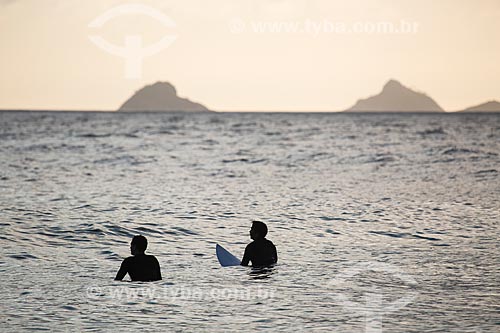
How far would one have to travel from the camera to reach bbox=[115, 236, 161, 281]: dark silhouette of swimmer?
42.5ft

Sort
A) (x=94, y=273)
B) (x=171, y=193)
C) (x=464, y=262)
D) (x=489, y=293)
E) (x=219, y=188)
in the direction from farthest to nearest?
(x=219, y=188) < (x=171, y=193) < (x=464, y=262) < (x=94, y=273) < (x=489, y=293)

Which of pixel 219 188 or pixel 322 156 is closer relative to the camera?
pixel 219 188

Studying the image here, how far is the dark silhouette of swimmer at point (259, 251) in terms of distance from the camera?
14.4 m

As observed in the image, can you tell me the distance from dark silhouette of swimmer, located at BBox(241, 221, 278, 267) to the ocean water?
1.23ft

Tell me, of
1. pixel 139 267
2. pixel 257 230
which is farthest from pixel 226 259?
pixel 139 267

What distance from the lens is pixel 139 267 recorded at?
1296 cm

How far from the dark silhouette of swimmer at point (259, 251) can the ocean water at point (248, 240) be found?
376 mm

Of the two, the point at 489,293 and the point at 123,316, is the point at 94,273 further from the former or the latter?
the point at 489,293

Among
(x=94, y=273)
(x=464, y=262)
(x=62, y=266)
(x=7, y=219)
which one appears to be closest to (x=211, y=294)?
(x=94, y=273)

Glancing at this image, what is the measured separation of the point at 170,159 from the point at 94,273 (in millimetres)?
36753

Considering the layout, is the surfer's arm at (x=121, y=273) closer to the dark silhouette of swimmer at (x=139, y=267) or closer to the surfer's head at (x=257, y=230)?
the dark silhouette of swimmer at (x=139, y=267)

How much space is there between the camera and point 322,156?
52219 millimetres

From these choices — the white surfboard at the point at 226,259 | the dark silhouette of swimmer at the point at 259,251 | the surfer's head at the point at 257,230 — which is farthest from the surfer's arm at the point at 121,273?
the surfer's head at the point at 257,230

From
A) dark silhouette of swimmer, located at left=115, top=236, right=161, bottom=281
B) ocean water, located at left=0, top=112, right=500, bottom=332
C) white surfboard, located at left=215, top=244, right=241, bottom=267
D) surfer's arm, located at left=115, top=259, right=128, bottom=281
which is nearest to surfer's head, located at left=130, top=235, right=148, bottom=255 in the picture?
dark silhouette of swimmer, located at left=115, top=236, right=161, bottom=281
